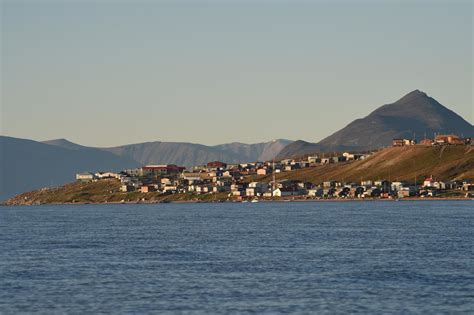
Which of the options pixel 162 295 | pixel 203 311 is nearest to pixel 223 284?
pixel 162 295

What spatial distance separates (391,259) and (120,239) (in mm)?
52970

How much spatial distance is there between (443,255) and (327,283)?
92.2 feet

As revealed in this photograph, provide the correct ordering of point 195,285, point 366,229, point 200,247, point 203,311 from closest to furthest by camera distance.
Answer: point 203,311
point 195,285
point 200,247
point 366,229

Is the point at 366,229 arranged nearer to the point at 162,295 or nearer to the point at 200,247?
the point at 200,247

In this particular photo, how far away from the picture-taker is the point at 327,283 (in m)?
81.7

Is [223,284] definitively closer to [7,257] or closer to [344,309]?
[344,309]

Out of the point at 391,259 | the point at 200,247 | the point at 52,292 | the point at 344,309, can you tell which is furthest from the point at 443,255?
the point at 52,292

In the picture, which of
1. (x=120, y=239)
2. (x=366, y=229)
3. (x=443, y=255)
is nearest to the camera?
(x=443, y=255)

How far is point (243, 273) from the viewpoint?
293ft

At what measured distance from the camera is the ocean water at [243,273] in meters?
71.4

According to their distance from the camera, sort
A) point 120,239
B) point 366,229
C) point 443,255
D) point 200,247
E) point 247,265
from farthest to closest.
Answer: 1. point 366,229
2. point 120,239
3. point 200,247
4. point 443,255
5. point 247,265

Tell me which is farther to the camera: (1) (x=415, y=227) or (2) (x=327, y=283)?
(1) (x=415, y=227)

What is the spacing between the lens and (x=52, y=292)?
258 ft

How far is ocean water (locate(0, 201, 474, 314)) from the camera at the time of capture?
Result: 234ft
